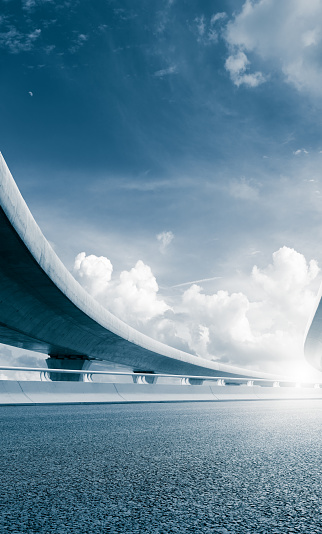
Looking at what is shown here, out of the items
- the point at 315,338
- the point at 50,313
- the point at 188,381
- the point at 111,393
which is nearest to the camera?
the point at 111,393

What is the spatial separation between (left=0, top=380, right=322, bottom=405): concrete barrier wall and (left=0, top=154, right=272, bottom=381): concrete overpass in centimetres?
860

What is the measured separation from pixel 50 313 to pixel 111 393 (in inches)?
791

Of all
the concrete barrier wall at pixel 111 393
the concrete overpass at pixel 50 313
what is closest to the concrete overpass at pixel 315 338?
the concrete overpass at pixel 50 313

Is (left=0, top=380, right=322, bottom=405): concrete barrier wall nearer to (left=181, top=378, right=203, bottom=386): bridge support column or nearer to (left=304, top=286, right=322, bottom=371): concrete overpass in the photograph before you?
(left=181, top=378, right=203, bottom=386): bridge support column

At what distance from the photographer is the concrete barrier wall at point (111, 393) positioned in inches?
578

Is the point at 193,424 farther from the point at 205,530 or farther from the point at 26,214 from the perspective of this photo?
the point at 26,214

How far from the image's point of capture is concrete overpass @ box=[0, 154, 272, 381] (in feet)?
79.8

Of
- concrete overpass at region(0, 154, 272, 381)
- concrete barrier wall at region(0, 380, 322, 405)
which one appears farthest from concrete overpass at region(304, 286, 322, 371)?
concrete barrier wall at region(0, 380, 322, 405)

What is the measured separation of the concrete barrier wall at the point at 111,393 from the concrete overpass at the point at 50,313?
8.60m

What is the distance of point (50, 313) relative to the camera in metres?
36.9

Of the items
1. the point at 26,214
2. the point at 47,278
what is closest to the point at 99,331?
the point at 47,278

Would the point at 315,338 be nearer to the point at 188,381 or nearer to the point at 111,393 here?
the point at 188,381

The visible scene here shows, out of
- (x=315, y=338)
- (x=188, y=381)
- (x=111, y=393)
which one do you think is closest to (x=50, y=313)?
(x=188, y=381)

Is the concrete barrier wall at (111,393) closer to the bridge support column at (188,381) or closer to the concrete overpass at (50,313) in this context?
the bridge support column at (188,381)
